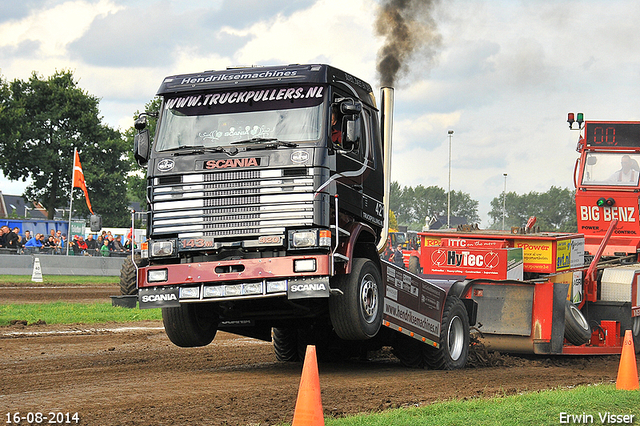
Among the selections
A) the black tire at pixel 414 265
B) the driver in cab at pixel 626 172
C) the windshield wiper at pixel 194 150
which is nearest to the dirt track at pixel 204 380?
the windshield wiper at pixel 194 150

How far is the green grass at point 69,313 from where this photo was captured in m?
17.3

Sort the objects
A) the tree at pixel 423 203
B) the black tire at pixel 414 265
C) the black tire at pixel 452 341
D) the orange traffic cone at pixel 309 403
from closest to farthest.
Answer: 1. the orange traffic cone at pixel 309 403
2. the black tire at pixel 452 341
3. the black tire at pixel 414 265
4. the tree at pixel 423 203

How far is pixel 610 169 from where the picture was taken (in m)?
17.0

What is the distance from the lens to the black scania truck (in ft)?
29.7

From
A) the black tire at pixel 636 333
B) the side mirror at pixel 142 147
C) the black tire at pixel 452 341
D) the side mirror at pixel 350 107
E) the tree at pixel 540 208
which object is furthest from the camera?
the tree at pixel 540 208

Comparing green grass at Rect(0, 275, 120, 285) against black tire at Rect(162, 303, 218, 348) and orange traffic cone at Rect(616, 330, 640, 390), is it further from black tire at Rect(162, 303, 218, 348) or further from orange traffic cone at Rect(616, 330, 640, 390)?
orange traffic cone at Rect(616, 330, 640, 390)

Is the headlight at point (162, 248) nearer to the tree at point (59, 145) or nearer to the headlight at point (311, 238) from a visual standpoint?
the headlight at point (311, 238)

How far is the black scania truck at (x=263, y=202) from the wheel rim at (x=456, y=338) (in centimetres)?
185

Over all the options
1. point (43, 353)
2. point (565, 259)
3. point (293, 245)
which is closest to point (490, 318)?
point (565, 259)

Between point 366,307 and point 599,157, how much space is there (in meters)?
9.53

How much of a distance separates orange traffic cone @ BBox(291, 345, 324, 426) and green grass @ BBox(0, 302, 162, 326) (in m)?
11.6

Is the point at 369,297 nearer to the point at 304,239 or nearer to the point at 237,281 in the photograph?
the point at 304,239

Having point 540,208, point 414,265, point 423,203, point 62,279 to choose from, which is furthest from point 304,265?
point 423,203

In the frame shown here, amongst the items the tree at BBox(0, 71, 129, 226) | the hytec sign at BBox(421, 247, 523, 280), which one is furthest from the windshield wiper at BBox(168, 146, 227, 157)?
the tree at BBox(0, 71, 129, 226)
